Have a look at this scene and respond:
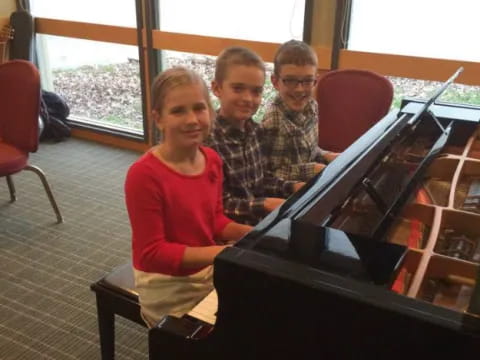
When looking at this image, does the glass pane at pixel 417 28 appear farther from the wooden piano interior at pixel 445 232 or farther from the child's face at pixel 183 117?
the child's face at pixel 183 117

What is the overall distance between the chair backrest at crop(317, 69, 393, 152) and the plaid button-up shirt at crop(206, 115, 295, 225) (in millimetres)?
946

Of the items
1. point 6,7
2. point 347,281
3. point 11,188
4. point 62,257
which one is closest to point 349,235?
point 347,281

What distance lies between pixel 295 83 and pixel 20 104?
167 cm

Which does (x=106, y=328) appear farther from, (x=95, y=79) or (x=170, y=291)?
(x=95, y=79)

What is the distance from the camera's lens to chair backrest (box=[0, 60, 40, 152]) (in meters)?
2.66

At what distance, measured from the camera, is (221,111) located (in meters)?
1.56

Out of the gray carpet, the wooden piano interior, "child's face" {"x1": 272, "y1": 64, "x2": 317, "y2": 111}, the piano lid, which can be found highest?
"child's face" {"x1": 272, "y1": 64, "x2": 317, "y2": 111}

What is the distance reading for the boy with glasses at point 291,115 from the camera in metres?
1.75

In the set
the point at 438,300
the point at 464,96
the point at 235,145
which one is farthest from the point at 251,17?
the point at 438,300

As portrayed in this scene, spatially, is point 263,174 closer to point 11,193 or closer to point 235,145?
point 235,145

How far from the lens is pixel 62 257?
2646 millimetres

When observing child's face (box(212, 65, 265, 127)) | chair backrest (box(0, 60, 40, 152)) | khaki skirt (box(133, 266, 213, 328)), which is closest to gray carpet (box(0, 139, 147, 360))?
chair backrest (box(0, 60, 40, 152))

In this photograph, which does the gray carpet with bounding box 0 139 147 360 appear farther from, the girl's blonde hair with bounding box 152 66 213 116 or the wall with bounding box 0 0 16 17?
the wall with bounding box 0 0 16 17

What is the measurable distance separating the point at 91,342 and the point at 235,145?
3.59 ft
